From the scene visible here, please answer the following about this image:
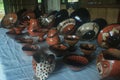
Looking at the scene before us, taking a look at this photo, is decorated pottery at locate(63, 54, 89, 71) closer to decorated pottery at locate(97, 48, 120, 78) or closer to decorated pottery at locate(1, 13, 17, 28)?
decorated pottery at locate(97, 48, 120, 78)

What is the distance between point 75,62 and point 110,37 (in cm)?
30

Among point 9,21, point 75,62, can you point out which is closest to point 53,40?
point 75,62

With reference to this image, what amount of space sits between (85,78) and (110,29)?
38cm

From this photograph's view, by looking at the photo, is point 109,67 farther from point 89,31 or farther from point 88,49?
point 89,31

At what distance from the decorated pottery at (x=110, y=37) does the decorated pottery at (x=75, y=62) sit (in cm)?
24

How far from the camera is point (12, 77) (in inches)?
20.9

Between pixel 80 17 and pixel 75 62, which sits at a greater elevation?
pixel 80 17

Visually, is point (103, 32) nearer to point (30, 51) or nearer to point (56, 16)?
point (30, 51)

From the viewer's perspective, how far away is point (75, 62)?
1.90 ft

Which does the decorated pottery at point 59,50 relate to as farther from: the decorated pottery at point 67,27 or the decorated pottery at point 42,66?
the decorated pottery at point 67,27

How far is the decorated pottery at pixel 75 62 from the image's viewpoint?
1.83ft

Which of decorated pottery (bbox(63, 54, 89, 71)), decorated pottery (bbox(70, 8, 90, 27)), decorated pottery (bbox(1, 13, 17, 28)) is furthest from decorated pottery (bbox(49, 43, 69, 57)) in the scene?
decorated pottery (bbox(1, 13, 17, 28))

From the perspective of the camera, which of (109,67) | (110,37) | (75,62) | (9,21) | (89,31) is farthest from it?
(9,21)

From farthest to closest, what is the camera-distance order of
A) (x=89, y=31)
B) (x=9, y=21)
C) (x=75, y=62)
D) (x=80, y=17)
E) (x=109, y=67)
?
1. (x=9, y=21)
2. (x=80, y=17)
3. (x=89, y=31)
4. (x=75, y=62)
5. (x=109, y=67)
